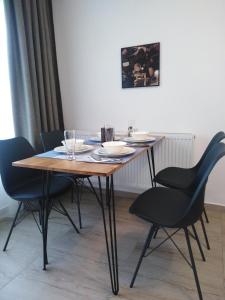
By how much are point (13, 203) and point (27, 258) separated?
759mm

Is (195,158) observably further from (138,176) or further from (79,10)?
(79,10)

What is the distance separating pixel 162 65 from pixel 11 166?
5.97 feet

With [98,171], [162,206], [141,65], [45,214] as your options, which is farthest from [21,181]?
[141,65]

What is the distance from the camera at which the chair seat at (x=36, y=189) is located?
1811 millimetres

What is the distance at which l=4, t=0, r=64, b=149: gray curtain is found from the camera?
2359 millimetres

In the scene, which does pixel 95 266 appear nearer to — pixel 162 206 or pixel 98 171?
pixel 162 206

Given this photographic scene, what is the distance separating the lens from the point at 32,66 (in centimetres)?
254

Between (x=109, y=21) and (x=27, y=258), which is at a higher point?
(x=109, y=21)

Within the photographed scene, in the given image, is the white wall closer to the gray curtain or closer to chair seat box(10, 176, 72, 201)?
the gray curtain

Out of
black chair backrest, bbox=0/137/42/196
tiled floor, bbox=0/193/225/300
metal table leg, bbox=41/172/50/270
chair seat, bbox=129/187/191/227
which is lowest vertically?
tiled floor, bbox=0/193/225/300

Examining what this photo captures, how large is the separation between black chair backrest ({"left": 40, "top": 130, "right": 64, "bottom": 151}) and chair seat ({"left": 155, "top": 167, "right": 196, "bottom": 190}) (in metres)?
1.14

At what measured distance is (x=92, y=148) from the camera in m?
1.88

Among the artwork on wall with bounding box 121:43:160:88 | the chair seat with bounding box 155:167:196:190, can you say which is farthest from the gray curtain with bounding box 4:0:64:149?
the chair seat with bounding box 155:167:196:190

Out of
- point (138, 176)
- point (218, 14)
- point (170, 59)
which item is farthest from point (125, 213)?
point (218, 14)
